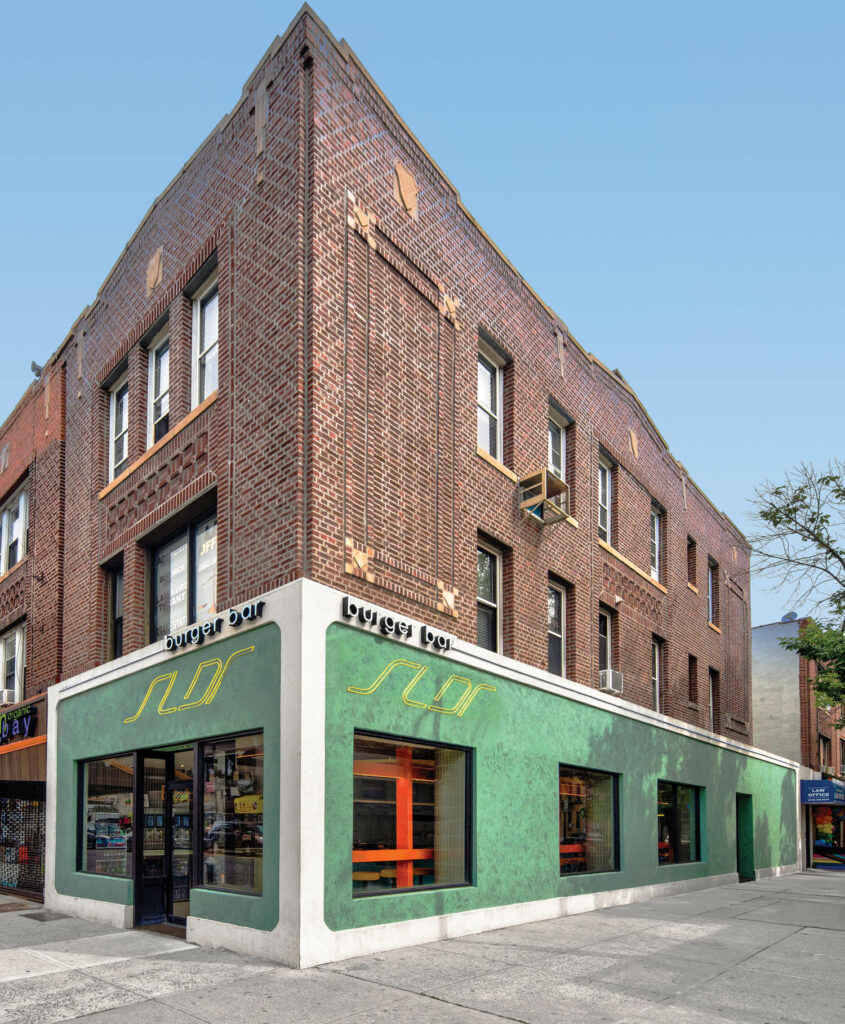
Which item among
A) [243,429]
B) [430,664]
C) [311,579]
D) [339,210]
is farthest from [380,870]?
[339,210]

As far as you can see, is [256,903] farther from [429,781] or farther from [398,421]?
[398,421]

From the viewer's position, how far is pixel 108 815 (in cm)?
1440

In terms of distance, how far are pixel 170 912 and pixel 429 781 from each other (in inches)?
172

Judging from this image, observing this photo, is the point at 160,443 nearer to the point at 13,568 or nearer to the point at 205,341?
the point at 205,341

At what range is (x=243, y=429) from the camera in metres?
12.4

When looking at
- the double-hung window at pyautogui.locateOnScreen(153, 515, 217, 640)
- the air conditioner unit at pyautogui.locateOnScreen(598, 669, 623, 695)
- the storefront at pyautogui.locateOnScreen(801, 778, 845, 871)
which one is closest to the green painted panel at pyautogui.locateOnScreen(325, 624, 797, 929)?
the air conditioner unit at pyautogui.locateOnScreen(598, 669, 623, 695)

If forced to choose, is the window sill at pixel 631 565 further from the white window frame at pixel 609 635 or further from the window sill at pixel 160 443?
the window sill at pixel 160 443

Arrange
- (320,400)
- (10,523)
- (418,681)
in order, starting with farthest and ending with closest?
(10,523)
(418,681)
(320,400)

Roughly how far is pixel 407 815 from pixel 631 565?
35.4 ft

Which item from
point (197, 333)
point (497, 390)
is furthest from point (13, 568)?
point (497, 390)

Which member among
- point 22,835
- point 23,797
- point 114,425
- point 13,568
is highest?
point 114,425

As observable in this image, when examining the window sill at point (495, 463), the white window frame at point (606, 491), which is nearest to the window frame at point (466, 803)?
the window sill at point (495, 463)

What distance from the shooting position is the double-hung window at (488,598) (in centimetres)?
1534

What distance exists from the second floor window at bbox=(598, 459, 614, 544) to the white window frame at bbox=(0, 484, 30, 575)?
12.5 metres
